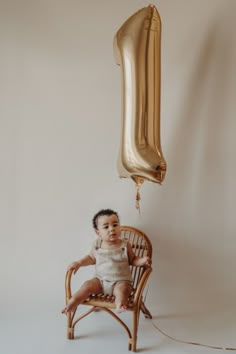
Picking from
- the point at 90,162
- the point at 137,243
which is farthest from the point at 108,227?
the point at 90,162

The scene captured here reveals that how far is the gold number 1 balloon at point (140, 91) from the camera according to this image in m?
1.63

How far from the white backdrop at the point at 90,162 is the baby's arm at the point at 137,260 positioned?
0.22 m

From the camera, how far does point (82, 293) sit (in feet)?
5.47

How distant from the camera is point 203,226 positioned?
1998 mm

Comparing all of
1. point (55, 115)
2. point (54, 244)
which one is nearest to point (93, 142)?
point (55, 115)

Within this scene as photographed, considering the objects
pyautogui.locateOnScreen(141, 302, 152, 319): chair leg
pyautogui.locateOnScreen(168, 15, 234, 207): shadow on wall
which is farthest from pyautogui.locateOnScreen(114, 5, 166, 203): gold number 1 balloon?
pyautogui.locateOnScreen(141, 302, 152, 319): chair leg

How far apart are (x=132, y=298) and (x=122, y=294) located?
51mm

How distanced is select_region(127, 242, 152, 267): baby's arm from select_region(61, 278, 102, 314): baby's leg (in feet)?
0.56

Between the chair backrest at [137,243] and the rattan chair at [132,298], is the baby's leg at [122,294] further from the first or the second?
the chair backrest at [137,243]

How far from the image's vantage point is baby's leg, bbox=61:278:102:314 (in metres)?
1.64

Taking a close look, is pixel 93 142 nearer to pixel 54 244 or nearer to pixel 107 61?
pixel 107 61

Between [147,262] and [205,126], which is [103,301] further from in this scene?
[205,126]

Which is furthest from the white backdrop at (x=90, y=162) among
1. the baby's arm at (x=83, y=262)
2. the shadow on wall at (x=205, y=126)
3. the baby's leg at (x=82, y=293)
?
the baby's leg at (x=82, y=293)

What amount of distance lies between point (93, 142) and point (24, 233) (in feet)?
1.77
